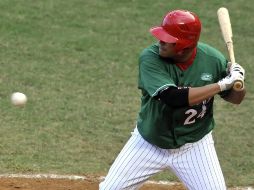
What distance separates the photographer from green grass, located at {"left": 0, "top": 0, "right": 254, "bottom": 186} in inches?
328

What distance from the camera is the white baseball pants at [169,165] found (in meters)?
5.99

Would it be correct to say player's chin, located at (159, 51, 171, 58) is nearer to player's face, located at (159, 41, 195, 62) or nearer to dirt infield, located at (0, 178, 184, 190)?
player's face, located at (159, 41, 195, 62)

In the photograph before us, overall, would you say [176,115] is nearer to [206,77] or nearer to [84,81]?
[206,77]

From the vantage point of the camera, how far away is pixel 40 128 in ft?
29.4

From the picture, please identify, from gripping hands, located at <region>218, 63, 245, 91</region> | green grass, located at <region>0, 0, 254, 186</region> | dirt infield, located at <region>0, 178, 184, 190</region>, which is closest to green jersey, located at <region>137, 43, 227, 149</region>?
gripping hands, located at <region>218, 63, 245, 91</region>

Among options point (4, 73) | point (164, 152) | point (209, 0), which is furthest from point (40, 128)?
point (209, 0)

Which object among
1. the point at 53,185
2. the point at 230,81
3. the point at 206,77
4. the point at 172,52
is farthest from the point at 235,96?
the point at 53,185

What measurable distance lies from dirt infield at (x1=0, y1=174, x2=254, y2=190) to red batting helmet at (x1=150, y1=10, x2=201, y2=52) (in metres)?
2.22

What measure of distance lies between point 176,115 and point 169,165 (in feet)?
1.51

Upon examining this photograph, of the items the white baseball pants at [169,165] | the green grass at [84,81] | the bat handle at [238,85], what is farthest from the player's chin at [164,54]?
the green grass at [84,81]

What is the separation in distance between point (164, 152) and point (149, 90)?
0.64 meters

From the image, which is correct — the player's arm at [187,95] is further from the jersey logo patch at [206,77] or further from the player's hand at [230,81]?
the jersey logo patch at [206,77]

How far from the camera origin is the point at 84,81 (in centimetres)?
1066

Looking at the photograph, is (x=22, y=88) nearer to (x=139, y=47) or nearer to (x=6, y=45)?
(x=6, y=45)
